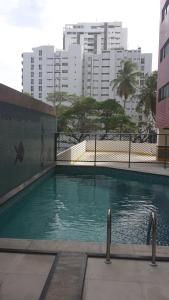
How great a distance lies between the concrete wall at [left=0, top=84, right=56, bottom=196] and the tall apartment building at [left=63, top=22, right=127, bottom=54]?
151601 mm

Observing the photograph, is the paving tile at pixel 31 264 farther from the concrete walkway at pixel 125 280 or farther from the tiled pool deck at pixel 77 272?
the concrete walkway at pixel 125 280

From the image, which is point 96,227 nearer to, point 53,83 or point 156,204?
point 156,204

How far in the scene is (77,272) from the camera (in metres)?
4.93

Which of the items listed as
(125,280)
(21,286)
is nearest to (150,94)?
(125,280)

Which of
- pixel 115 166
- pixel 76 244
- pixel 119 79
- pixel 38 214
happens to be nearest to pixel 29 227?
pixel 38 214

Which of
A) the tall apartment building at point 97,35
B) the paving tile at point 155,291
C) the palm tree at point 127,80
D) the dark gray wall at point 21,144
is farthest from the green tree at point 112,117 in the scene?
the tall apartment building at point 97,35

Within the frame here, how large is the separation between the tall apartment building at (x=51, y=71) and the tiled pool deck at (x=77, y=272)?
120582 mm

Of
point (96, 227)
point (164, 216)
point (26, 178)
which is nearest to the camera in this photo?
point (96, 227)

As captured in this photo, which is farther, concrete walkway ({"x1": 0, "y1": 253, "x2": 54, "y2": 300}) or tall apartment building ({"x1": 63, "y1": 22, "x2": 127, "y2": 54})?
tall apartment building ({"x1": 63, "y1": 22, "x2": 127, "y2": 54})

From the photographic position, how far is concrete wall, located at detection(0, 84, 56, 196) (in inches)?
393

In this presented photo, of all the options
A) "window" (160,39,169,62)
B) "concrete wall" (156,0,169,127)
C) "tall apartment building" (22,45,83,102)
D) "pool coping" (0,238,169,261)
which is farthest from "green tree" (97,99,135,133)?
"tall apartment building" (22,45,83,102)

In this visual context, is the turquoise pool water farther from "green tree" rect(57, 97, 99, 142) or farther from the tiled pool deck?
"green tree" rect(57, 97, 99, 142)

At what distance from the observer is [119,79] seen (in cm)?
5859

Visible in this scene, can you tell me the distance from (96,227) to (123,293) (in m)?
4.57
